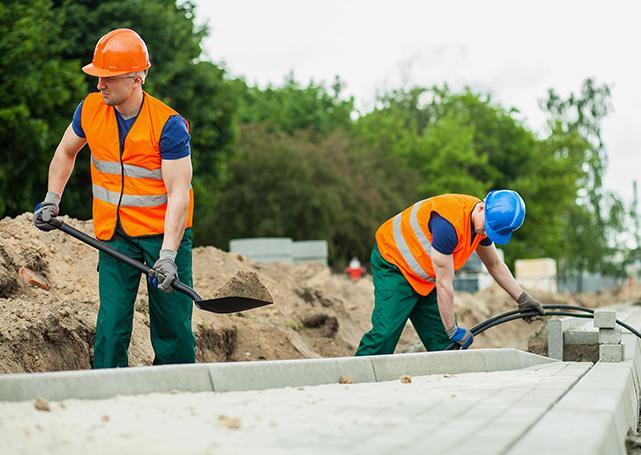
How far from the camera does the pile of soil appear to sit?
27.1 ft

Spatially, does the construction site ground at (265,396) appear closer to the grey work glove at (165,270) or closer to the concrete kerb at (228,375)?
the concrete kerb at (228,375)

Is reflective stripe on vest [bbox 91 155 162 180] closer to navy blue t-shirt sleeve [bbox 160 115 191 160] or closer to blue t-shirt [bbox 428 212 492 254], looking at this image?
navy blue t-shirt sleeve [bbox 160 115 191 160]

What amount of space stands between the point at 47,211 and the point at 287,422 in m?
2.79

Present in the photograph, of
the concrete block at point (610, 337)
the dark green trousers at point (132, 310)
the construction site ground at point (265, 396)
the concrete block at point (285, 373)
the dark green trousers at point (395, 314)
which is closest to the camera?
the construction site ground at point (265, 396)

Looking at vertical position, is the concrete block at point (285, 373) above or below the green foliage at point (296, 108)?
below

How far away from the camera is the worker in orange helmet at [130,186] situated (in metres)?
6.60

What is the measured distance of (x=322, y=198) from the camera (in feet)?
143

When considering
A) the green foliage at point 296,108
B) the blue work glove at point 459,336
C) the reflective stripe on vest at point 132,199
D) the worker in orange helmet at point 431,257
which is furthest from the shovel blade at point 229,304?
the green foliage at point 296,108

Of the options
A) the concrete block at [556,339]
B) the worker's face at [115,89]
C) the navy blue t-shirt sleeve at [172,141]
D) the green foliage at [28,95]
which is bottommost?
the concrete block at [556,339]

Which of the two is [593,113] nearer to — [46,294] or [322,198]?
[322,198]

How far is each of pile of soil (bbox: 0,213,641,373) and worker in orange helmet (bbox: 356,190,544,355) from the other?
38.6 inches

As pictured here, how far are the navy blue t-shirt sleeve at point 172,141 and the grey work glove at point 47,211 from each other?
78 centimetres

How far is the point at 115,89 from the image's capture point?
6590 mm

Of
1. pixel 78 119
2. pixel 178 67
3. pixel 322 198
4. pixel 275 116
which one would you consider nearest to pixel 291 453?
pixel 78 119
